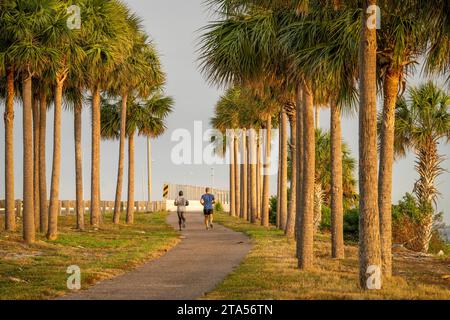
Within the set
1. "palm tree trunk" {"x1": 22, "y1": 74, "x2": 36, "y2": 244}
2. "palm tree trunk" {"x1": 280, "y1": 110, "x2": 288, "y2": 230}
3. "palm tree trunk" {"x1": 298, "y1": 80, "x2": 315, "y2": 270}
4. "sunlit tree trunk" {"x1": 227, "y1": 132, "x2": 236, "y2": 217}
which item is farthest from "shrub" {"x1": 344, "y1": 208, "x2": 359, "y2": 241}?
"palm tree trunk" {"x1": 298, "y1": 80, "x2": 315, "y2": 270}

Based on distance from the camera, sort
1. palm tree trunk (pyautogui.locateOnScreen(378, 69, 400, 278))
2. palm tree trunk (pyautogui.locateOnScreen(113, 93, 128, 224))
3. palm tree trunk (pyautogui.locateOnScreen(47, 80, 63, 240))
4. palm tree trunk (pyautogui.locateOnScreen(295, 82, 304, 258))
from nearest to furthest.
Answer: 1. palm tree trunk (pyautogui.locateOnScreen(378, 69, 400, 278))
2. palm tree trunk (pyautogui.locateOnScreen(295, 82, 304, 258))
3. palm tree trunk (pyautogui.locateOnScreen(47, 80, 63, 240))
4. palm tree trunk (pyautogui.locateOnScreen(113, 93, 128, 224))

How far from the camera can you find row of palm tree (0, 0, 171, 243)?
29406 millimetres

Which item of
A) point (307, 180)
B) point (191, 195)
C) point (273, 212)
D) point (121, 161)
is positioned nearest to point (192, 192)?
point (191, 195)

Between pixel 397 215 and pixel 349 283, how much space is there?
89.1 ft

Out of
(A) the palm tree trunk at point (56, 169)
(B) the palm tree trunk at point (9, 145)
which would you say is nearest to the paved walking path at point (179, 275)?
(A) the palm tree trunk at point (56, 169)

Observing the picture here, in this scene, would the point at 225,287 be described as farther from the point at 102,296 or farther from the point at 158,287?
the point at 102,296

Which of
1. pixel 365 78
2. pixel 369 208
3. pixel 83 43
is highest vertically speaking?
pixel 83 43

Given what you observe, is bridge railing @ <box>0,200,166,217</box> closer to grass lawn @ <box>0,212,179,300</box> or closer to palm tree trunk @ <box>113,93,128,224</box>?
palm tree trunk @ <box>113,93,128,224</box>

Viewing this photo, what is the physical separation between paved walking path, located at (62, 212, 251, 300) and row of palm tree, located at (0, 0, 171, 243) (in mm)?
6574

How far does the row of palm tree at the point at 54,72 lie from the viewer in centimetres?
2941

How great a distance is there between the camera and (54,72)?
31.6 metres

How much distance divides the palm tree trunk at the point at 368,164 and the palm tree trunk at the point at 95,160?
86.2 feet
